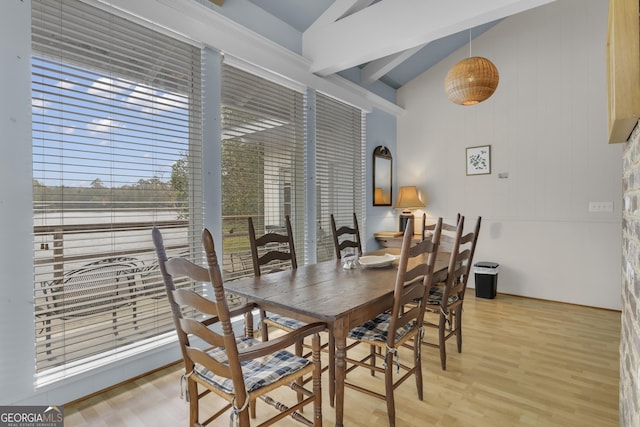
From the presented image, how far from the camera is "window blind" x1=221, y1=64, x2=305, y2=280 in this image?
2902mm

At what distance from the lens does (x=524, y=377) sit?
91.2 inches

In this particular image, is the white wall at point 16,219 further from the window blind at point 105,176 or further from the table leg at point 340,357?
the table leg at point 340,357

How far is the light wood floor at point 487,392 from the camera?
188cm

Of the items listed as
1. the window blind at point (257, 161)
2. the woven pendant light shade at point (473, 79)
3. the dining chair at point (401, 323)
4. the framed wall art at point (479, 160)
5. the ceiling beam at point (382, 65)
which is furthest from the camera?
the framed wall art at point (479, 160)

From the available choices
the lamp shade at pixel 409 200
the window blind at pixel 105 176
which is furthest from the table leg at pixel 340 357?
the lamp shade at pixel 409 200

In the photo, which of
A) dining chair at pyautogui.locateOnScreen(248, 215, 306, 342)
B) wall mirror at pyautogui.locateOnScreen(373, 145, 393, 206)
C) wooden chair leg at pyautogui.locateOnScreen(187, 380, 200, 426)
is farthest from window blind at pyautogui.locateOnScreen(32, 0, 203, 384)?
wall mirror at pyautogui.locateOnScreen(373, 145, 393, 206)

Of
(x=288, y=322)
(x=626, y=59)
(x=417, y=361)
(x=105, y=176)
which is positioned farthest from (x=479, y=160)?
(x=105, y=176)

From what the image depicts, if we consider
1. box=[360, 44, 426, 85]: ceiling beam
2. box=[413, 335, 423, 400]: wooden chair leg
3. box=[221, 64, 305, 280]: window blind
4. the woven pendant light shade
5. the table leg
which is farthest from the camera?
box=[360, 44, 426, 85]: ceiling beam

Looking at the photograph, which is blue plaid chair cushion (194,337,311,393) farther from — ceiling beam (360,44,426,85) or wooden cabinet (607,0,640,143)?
ceiling beam (360,44,426,85)

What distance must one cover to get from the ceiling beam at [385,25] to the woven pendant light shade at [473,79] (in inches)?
14.2

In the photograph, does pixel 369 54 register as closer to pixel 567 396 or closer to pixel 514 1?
pixel 514 1

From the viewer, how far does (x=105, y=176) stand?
2.17m

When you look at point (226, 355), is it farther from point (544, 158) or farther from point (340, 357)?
point (544, 158)

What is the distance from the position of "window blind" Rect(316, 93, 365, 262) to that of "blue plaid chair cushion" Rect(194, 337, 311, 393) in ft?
7.60
